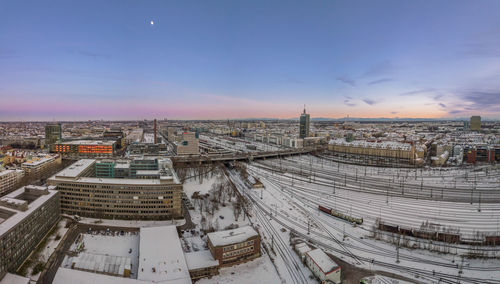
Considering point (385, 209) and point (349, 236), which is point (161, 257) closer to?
point (349, 236)

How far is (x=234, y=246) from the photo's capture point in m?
15.5

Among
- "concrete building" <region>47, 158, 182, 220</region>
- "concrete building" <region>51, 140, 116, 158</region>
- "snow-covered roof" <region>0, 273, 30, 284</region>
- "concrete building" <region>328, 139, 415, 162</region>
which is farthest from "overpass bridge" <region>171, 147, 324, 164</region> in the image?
"snow-covered roof" <region>0, 273, 30, 284</region>

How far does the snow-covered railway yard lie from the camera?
15.5 metres

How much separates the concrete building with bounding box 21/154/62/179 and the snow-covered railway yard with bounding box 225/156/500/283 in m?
23.6

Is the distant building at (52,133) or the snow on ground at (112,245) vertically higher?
the distant building at (52,133)

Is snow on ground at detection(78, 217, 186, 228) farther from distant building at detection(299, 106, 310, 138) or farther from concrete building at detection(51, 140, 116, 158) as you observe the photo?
distant building at detection(299, 106, 310, 138)

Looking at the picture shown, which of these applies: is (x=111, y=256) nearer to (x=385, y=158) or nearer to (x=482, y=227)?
(x=482, y=227)

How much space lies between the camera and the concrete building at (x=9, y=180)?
90.6 feet

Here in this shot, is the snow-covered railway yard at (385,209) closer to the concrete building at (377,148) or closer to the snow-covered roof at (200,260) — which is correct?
the snow-covered roof at (200,260)

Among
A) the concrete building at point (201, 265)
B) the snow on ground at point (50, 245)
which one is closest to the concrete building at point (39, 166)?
the snow on ground at point (50, 245)

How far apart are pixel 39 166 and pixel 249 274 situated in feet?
108

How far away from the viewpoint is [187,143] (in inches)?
2025

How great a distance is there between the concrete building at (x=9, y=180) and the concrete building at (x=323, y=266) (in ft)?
99.6

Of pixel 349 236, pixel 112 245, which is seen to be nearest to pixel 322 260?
pixel 349 236
